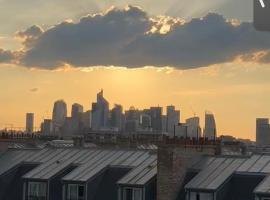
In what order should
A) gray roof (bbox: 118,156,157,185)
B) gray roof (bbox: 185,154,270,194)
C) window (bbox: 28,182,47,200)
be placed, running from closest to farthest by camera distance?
gray roof (bbox: 185,154,270,194) → gray roof (bbox: 118,156,157,185) → window (bbox: 28,182,47,200)

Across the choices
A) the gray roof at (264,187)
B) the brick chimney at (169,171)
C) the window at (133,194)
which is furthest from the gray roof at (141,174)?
the gray roof at (264,187)

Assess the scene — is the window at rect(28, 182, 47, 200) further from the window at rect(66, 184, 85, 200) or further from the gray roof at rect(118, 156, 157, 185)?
the gray roof at rect(118, 156, 157, 185)

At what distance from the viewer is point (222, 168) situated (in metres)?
31.7

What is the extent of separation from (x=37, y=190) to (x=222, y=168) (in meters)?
12.4

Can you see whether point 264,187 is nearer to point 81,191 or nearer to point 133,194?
point 133,194

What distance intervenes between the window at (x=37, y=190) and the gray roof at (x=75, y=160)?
1.66ft

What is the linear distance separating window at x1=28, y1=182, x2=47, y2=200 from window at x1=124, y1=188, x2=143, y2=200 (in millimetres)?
6277

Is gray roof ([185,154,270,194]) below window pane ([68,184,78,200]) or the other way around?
the other way around

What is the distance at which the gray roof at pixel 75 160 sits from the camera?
115 ft

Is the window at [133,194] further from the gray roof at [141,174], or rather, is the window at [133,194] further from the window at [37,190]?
the window at [37,190]

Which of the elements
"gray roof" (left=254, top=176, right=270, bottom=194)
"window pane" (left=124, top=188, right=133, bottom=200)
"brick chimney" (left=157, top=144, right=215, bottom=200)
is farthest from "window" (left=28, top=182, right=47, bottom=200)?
"gray roof" (left=254, top=176, right=270, bottom=194)

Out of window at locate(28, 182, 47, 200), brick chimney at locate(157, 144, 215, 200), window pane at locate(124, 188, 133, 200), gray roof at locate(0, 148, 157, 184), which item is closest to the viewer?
brick chimney at locate(157, 144, 215, 200)

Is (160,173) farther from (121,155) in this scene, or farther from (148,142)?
(148,142)

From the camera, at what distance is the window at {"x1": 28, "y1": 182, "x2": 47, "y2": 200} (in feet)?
117
